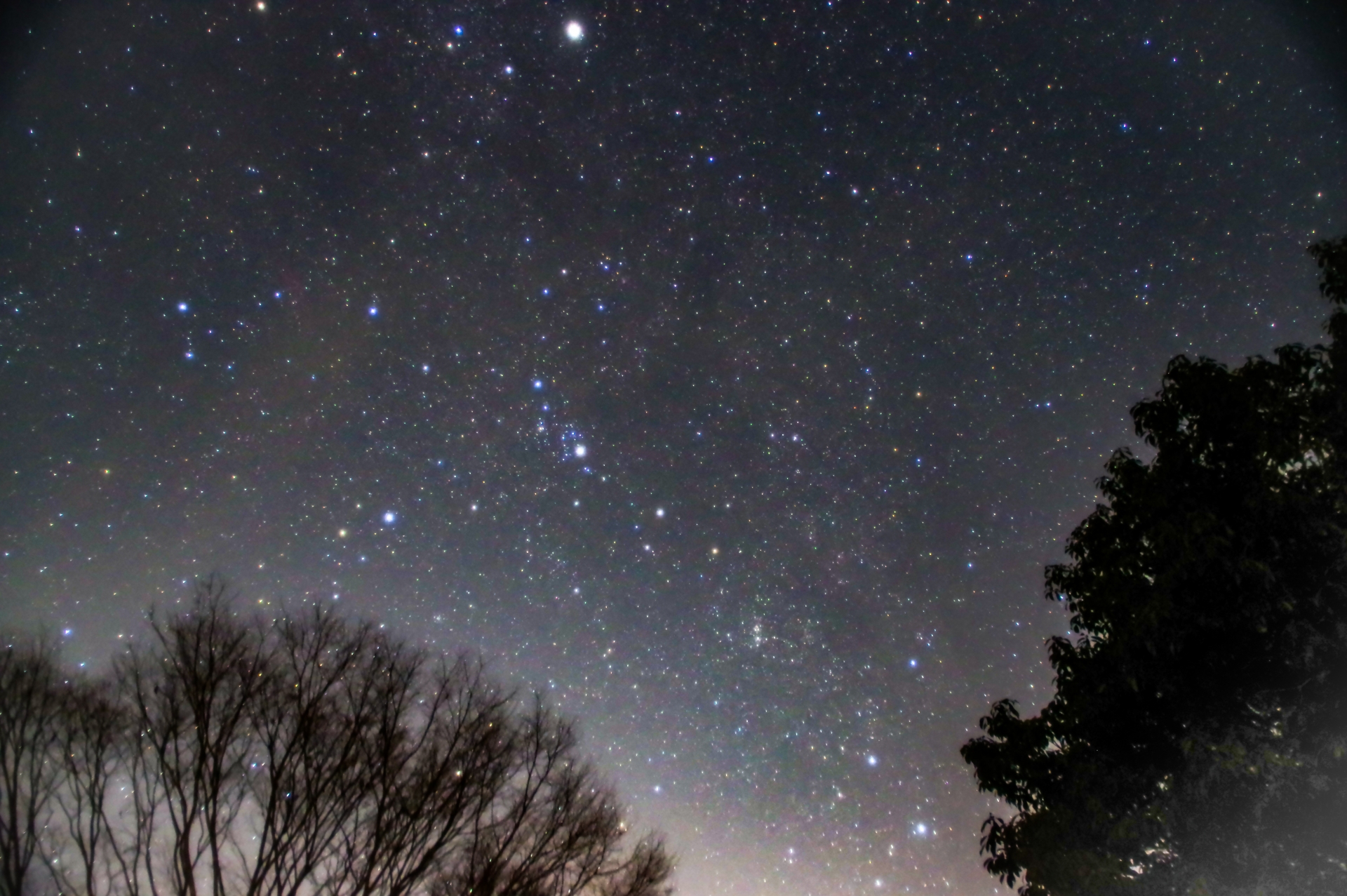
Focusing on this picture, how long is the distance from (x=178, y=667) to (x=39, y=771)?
9.31 feet

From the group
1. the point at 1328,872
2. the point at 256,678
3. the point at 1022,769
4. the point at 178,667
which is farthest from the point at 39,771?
the point at 1328,872

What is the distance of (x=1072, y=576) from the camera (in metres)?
8.81

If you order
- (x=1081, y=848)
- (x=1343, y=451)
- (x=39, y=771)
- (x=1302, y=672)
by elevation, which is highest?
(x=1343, y=451)

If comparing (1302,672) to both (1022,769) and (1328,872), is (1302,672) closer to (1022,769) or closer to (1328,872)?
(1328,872)

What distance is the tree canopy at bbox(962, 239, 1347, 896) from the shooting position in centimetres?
696

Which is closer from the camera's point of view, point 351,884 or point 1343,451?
point 1343,451

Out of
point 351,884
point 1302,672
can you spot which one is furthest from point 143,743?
point 1302,672

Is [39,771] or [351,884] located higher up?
[39,771]

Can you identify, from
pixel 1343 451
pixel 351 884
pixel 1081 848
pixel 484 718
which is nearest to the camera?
pixel 1343 451

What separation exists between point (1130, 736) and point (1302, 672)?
6.79 ft

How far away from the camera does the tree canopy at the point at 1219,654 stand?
22.8ft

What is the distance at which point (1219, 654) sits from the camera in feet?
25.2

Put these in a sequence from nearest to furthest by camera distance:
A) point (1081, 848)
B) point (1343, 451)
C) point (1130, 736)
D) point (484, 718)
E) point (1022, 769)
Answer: point (1343, 451), point (1081, 848), point (1130, 736), point (1022, 769), point (484, 718)

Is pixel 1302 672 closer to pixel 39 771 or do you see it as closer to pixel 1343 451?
pixel 1343 451
